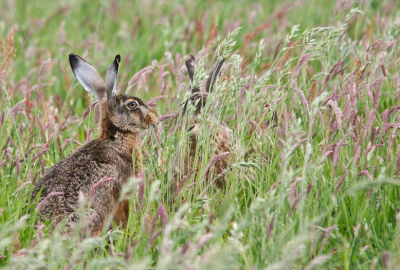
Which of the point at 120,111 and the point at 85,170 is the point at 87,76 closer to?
the point at 120,111

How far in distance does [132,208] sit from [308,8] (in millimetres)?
6545

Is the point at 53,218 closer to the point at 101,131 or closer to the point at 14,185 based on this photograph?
the point at 14,185

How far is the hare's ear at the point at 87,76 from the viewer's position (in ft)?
19.4

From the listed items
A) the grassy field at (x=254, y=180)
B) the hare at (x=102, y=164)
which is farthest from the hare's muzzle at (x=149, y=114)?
the grassy field at (x=254, y=180)

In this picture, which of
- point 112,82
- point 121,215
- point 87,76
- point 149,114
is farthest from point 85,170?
point 87,76

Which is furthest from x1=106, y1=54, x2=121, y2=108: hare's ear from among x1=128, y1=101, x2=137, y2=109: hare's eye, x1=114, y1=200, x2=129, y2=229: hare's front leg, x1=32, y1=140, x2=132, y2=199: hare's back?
x1=114, y1=200, x2=129, y2=229: hare's front leg

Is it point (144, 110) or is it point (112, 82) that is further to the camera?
point (144, 110)

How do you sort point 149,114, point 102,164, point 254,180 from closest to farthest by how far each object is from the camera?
point 254,180
point 102,164
point 149,114

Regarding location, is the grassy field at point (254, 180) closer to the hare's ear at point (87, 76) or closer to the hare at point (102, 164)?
the hare at point (102, 164)

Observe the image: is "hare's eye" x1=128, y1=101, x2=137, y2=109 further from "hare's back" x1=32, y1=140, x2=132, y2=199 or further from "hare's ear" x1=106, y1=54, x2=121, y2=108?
"hare's back" x1=32, y1=140, x2=132, y2=199

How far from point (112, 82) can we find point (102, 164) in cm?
80

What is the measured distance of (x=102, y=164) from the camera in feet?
17.3

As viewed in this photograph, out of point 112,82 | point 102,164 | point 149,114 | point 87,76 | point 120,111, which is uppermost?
point 87,76

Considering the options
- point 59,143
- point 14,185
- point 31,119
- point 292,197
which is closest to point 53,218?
point 14,185
